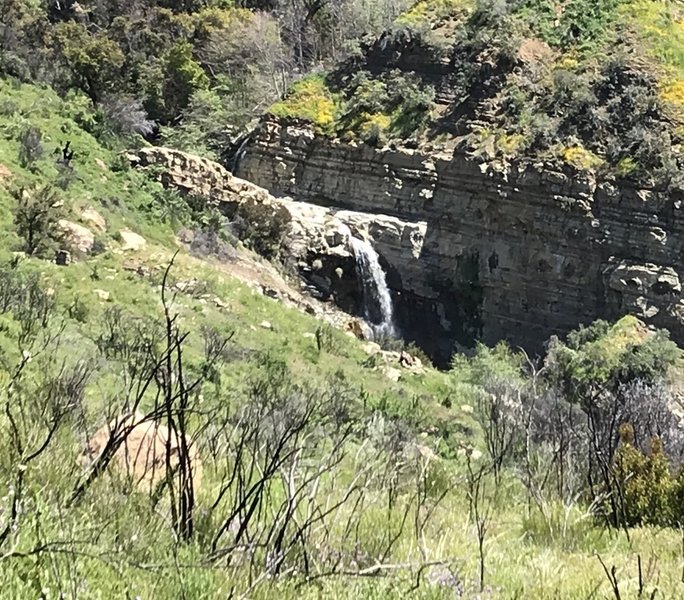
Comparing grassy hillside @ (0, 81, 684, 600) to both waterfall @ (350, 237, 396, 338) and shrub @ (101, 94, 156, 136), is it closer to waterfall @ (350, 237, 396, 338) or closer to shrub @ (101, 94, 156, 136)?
shrub @ (101, 94, 156, 136)

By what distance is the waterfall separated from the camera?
21594 millimetres

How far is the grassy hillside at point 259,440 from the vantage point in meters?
2.12

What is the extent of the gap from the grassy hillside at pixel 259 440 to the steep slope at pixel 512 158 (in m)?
2.30

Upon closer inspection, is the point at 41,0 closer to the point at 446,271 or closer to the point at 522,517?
the point at 446,271

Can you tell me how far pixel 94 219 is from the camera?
15375mm

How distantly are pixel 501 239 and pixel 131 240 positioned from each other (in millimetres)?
11138

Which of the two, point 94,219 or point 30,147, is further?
point 30,147

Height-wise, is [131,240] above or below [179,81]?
below

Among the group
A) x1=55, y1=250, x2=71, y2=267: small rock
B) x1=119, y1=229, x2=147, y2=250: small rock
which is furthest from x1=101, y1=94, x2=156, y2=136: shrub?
x1=55, y1=250, x2=71, y2=267: small rock

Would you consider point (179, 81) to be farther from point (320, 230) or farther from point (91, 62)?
point (320, 230)

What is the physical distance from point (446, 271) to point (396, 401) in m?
11.3

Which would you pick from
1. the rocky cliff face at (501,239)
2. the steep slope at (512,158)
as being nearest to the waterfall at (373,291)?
the rocky cliff face at (501,239)

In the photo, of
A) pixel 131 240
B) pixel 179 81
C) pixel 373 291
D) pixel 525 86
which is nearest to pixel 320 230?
pixel 373 291

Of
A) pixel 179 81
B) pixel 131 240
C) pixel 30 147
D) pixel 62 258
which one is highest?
pixel 179 81
